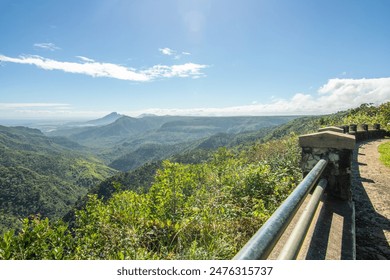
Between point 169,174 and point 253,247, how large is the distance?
6.98 m

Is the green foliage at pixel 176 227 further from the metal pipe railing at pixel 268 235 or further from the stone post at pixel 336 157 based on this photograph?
the metal pipe railing at pixel 268 235

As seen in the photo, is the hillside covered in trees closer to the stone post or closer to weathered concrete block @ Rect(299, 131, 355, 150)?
the stone post

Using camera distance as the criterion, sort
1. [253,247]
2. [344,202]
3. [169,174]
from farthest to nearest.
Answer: [169,174]
[344,202]
[253,247]

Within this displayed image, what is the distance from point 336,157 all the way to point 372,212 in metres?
1.39

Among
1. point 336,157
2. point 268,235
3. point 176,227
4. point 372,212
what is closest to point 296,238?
point 268,235

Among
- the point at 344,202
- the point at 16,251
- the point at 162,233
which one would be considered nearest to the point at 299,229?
the point at 344,202

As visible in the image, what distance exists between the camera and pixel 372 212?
523 cm

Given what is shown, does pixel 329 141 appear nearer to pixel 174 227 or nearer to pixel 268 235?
pixel 174 227

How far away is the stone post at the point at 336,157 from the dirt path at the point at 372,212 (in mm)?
588

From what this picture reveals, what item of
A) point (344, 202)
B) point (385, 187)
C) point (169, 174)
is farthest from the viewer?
point (169, 174)

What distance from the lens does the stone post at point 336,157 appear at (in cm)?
491

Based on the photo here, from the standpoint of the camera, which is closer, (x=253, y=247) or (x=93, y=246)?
(x=253, y=247)
